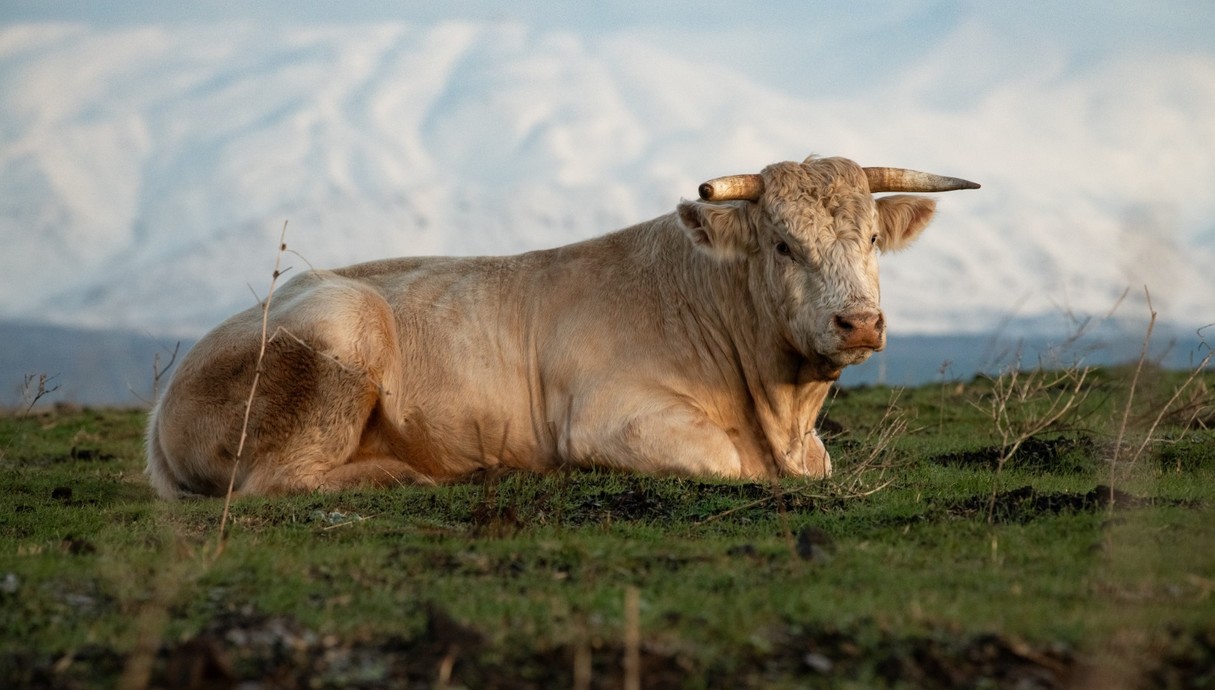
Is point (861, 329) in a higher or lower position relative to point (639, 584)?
higher

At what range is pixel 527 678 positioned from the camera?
467cm

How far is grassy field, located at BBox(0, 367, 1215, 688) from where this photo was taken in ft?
15.6

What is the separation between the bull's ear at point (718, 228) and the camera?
10.2 m

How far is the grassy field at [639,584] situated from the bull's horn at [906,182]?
2.30 metres

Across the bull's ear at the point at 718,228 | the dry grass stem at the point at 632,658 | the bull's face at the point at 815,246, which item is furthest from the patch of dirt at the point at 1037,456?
the dry grass stem at the point at 632,658

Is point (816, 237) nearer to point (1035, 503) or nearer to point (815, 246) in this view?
point (815, 246)

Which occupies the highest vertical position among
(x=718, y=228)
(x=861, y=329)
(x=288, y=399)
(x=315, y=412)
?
(x=718, y=228)

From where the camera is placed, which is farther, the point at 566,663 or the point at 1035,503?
the point at 1035,503

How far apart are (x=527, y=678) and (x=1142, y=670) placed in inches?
84.8

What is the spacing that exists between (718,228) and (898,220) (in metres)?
1.55

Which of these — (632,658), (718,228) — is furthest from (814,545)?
(718,228)

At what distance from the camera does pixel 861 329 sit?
354 inches

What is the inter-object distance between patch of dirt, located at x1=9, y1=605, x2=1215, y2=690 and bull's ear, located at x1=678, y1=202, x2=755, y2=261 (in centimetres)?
541

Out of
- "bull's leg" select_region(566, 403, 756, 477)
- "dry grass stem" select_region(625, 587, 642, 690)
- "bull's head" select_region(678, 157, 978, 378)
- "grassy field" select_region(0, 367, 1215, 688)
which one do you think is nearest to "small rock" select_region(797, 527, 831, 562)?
"grassy field" select_region(0, 367, 1215, 688)
